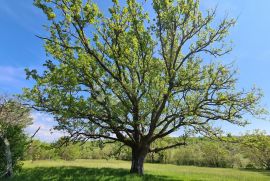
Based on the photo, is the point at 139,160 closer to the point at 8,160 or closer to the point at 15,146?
the point at 15,146

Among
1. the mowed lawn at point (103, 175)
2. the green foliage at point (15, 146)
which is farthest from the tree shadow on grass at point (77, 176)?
the green foliage at point (15, 146)

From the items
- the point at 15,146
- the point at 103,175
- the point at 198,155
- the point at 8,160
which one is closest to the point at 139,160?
the point at 103,175

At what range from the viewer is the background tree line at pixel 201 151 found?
29156 millimetres

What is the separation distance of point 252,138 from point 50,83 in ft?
63.8

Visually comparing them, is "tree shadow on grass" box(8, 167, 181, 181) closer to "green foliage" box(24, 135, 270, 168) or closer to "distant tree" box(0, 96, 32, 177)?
"distant tree" box(0, 96, 32, 177)

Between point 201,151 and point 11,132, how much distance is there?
54.2m

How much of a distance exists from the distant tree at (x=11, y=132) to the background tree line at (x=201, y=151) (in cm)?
218

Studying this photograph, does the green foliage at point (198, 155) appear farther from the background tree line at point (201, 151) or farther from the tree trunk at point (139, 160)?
the tree trunk at point (139, 160)

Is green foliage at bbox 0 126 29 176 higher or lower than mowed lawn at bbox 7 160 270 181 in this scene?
higher

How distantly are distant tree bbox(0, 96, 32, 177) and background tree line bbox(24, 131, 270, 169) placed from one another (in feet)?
7.16

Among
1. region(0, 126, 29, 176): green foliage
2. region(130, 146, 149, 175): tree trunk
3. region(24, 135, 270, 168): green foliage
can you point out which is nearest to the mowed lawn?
region(130, 146, 149, 175): tree trunk

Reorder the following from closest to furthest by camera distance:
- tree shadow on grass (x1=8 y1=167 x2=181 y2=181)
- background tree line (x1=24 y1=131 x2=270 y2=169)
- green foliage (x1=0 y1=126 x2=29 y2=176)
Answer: tree shadow on grass (x1=8 y1=167 x2=181 y2=181) → green foliage (x1=0 y1=126 x2=29 y2=176) → background tree line (x1=24 y1=131 x2=270 y2=169)

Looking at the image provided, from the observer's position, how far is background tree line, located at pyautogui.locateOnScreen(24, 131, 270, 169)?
29156mm

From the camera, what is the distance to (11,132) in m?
27.2
